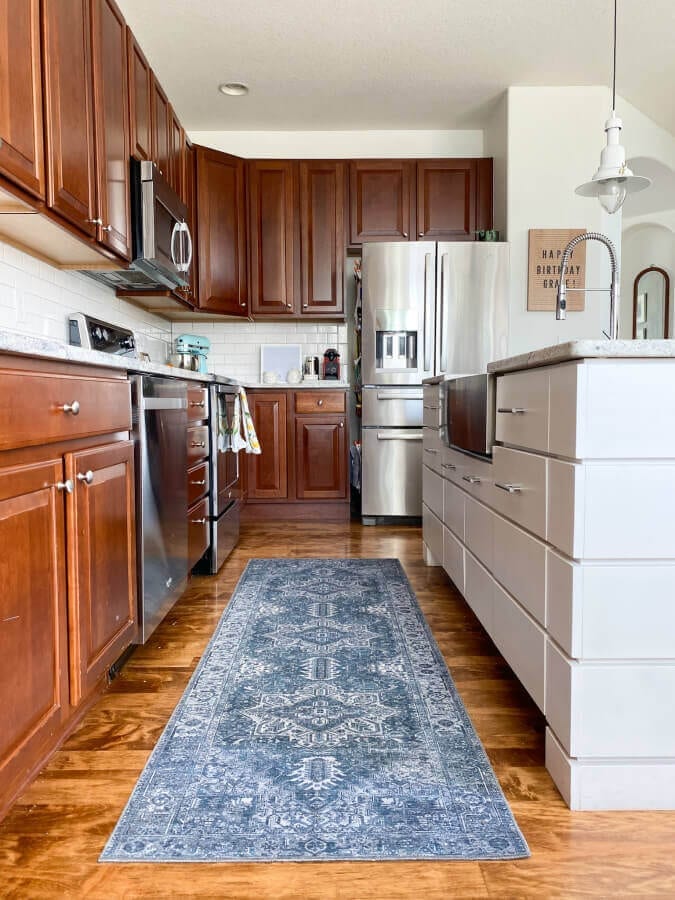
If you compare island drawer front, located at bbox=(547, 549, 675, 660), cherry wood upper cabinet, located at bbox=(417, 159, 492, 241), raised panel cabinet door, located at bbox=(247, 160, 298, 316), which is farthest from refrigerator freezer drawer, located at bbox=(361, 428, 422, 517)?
island drawer front, located at bbox=(547, 549, 675, 660)

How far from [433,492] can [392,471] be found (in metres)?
1.27

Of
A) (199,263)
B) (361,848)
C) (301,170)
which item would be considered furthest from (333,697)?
(301,170)

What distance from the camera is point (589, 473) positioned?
120cm

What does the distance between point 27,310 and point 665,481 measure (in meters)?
2.16

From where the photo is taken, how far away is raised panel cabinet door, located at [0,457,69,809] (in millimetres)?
1096

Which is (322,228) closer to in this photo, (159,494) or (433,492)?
(433,492)

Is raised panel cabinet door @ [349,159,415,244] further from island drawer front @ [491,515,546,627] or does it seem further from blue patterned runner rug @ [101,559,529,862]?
island drawer front @ [491,515,546,627]

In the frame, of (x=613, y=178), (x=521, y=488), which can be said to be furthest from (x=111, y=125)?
(x=521, y=488)

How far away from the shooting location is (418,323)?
13.4ft

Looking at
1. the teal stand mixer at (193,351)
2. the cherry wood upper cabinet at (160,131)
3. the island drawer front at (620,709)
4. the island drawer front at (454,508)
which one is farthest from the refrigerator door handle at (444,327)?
the island drawer front at (620,709)

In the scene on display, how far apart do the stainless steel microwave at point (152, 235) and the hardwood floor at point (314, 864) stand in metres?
1.77

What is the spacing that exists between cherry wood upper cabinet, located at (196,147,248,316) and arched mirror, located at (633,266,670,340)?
4.31 m

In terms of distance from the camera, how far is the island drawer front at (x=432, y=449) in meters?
2.80

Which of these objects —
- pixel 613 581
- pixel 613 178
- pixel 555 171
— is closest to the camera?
pixel 613 581
